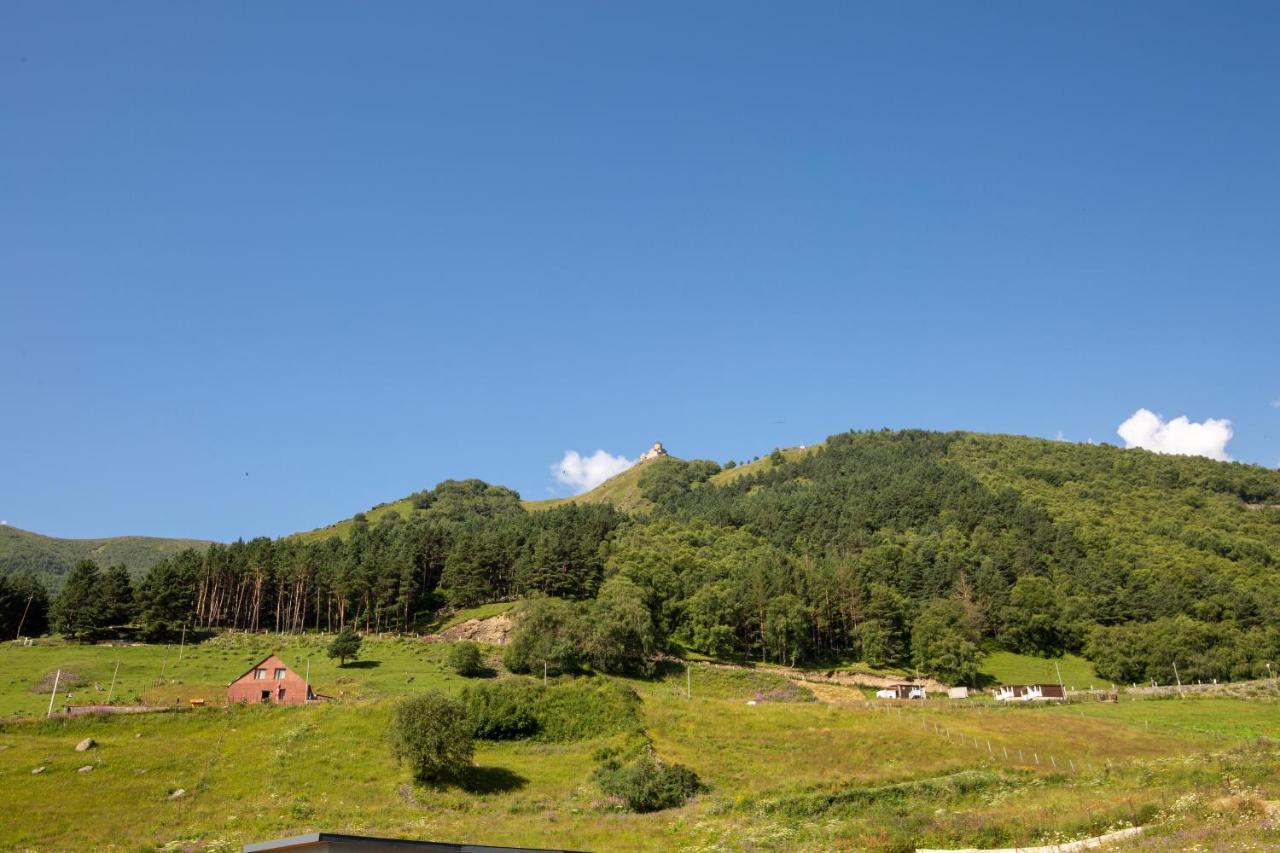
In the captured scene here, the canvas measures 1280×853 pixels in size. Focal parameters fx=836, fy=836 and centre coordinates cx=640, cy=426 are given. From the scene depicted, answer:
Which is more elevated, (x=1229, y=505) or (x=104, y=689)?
(x=1229, y=505)

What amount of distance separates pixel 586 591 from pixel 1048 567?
266 feet

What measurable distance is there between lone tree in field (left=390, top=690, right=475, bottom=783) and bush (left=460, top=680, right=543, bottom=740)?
33.3 ft

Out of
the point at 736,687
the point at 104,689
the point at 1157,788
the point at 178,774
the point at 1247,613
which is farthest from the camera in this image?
the point at 1247,613

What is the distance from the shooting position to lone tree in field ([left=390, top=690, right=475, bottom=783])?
54.9 metres

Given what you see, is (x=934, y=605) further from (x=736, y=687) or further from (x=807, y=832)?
(x=807, y=832)

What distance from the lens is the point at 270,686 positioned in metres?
71.6

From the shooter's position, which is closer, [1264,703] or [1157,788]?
[1157,788]

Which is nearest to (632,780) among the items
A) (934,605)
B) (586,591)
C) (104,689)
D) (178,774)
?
(178,774)

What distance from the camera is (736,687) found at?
9262 cm

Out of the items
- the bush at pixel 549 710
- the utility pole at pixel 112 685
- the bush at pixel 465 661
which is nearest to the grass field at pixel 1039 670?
the bush at pixel 549 710

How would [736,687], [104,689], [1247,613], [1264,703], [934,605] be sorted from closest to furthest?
[104,689] < [1264,703] < [736,687] < [934,605] < [1247,613]

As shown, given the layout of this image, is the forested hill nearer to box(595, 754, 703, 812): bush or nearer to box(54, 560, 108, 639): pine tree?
box(54, 560, 108, 639): pine tree

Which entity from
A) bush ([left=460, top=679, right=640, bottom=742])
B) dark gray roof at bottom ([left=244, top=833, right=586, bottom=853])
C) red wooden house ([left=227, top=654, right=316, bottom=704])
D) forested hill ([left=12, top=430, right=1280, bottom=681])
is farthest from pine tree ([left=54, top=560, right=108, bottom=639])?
dark gray roof at bottom ([left=244, top=833, right=586, bottom=853])

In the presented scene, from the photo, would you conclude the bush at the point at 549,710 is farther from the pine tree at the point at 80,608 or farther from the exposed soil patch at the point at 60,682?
the pine tree at the point at 80,608
